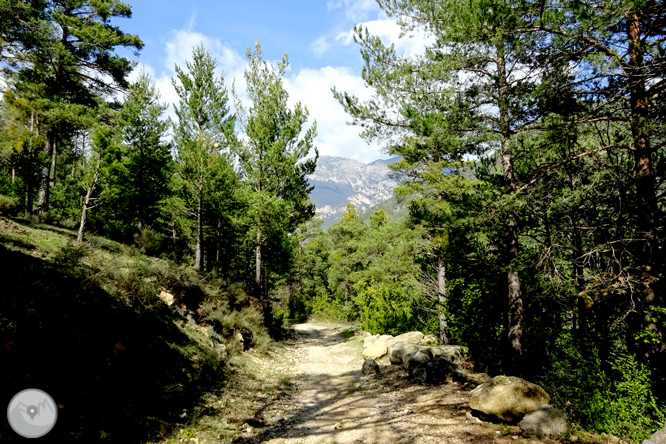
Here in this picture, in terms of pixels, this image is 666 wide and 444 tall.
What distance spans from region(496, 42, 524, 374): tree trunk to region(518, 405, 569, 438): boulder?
2.62m

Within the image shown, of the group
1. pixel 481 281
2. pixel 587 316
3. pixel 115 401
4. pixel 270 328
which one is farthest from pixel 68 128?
pixel 587 316

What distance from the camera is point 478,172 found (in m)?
9.88

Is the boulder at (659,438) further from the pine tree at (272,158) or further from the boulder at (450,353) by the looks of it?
the pine tree at (272,158)

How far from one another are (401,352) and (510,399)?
5574 mm

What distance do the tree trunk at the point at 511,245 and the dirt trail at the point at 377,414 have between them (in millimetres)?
1446

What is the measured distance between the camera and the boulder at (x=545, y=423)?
4332 millimetres

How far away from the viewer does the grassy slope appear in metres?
3.97

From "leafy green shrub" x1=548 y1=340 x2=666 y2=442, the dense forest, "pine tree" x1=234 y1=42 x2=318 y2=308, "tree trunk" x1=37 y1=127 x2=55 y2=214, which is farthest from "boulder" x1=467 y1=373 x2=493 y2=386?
"tree trunk" x1=37 y1=127 x2=55 y2=214

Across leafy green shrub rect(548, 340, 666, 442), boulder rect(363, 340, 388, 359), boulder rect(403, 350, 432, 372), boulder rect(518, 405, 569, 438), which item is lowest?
boulder rect(363, 340, 388, 359)

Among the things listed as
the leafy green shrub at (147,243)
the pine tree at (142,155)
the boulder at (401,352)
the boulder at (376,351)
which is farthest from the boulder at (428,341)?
the pine tree at (142,155)

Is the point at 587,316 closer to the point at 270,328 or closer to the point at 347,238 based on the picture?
the point at 270,328

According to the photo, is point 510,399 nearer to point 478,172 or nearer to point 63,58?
point 478,172

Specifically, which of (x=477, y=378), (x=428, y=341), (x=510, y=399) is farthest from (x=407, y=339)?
(x=510, y=399)

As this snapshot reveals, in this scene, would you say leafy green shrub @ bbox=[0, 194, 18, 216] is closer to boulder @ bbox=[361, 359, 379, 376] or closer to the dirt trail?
the dirt trail
